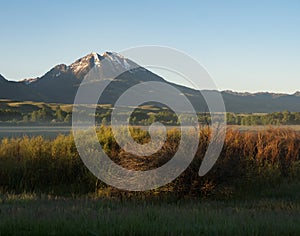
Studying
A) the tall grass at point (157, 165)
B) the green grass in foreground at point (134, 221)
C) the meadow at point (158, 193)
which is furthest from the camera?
the tall grass at point (157, 165)

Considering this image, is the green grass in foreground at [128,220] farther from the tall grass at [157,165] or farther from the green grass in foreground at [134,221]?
the tall grass at [157,165]

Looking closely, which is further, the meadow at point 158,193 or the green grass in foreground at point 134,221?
the meadow at point 158,193

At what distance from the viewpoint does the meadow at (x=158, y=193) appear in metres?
8.05

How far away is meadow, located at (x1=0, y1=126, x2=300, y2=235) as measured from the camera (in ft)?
26.4

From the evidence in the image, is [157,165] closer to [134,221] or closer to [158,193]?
[158,193]

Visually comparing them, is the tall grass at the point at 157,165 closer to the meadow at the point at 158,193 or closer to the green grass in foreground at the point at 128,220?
the meadow at the point at 158,193

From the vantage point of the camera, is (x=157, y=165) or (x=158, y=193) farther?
(x=157, y=165)

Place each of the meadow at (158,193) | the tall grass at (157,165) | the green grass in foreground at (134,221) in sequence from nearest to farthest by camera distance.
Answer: the green grass in foreground at (134,221)
the meadow at (158,193)
the tall grass at (157,165)

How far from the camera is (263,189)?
1591cm

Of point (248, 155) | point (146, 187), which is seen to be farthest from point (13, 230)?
point (248, 155)

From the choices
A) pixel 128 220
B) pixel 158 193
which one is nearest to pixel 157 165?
pixel 158 193

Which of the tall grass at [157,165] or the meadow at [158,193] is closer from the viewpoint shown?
the meadow at [158,193]

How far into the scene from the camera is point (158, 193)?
552 inches

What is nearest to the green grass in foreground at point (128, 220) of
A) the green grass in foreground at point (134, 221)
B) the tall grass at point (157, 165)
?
the green grass in foreground at point (134, 221)
